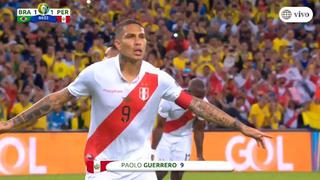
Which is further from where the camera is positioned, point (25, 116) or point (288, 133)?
point (288, 133)

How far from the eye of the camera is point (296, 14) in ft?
68.6

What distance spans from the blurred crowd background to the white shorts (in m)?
4.91

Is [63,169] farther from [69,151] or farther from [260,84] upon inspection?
[260,84]

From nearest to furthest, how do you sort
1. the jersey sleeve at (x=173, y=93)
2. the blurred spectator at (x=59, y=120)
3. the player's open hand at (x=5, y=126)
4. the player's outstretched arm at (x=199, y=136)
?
the player's open hand at (x=5, y=126) < the jersey sleeve at (x=173, y=93) < the player's outstretched arm at (x=199, y=136) < the blurred spectator at (x=59, y=120)

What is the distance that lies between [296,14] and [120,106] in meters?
14.0

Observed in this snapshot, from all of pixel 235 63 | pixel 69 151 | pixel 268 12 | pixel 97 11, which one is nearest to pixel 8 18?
pixel 97 11

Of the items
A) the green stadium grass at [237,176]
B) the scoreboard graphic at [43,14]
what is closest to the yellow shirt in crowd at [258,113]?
the green stadium grass at [237,176]

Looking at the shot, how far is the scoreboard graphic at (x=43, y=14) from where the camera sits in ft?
51.6

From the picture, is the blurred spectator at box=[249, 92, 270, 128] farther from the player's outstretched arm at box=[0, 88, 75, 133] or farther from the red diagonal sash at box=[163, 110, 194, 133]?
the player's outstretched arm at box=[0, 88, 75, 133]

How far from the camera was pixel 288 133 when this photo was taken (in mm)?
18953

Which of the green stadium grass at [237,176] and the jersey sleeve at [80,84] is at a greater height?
the jersey sleeve at [80,84]

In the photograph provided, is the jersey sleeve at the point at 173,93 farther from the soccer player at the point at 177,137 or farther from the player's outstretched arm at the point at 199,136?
the player's outstretched arm at the point at 199,136

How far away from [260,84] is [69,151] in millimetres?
4731

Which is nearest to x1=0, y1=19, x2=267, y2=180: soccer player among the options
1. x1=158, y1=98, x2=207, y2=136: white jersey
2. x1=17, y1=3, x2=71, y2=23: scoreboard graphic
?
x1=158, y1=98, x2=207, y2=136: white jersey
